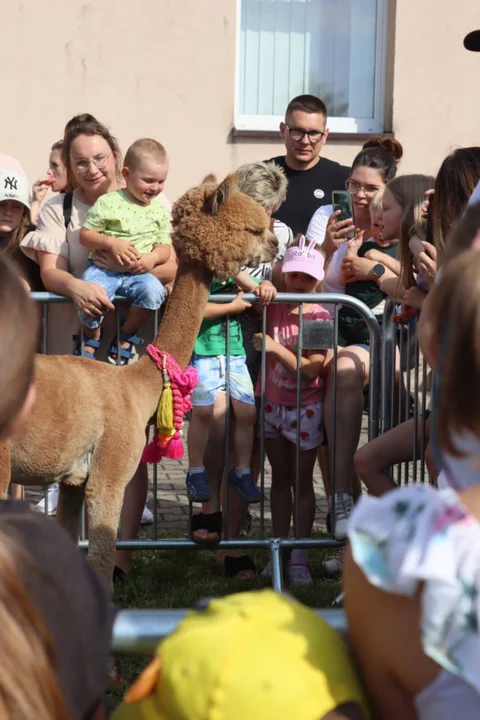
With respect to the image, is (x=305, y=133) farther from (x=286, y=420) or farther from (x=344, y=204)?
(x=286, y=420)

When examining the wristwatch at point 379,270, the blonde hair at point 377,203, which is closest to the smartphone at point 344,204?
the blonde hair at point 377,203

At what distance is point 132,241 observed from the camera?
5000 millimetres

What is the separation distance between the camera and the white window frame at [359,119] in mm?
10695

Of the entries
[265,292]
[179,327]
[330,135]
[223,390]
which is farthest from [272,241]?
[330,135]

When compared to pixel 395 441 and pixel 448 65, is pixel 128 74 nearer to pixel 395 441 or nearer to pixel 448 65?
pixel 448 65

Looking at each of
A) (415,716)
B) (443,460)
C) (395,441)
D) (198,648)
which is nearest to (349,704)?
(415,716)

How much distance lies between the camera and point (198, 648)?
1.57 m

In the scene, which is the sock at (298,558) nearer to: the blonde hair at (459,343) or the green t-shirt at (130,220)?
the green t-shirt at (130,220)

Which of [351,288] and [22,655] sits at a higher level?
[351,288]

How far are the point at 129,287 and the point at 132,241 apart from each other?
0.24 metres

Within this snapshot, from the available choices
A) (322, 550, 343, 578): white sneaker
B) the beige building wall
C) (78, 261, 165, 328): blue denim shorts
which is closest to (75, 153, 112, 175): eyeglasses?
(78, 261, 165, 328): blue denim shorts

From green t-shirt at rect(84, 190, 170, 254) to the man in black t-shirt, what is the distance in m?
1.70

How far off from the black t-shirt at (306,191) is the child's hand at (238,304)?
1826 millimetres

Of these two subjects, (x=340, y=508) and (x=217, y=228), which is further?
(x=340, y=508)
